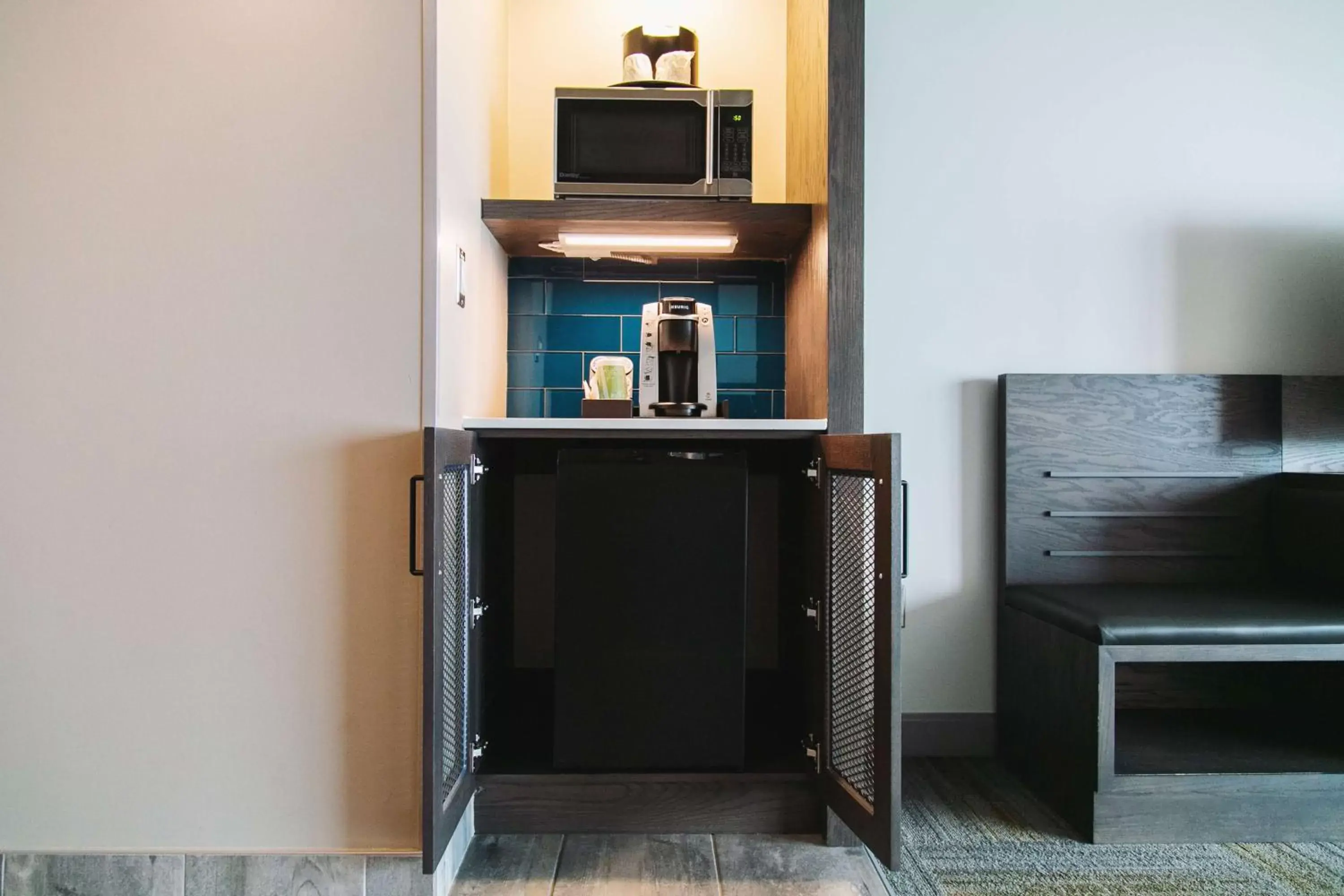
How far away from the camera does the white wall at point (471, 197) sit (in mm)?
1702

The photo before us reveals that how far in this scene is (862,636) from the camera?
1.67 metres

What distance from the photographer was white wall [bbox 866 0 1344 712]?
2.51m

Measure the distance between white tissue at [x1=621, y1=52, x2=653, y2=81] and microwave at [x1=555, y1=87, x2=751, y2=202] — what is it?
0.15m

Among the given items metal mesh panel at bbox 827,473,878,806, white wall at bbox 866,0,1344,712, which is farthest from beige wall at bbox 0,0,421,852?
white wall at bbox 866,0,1344,712

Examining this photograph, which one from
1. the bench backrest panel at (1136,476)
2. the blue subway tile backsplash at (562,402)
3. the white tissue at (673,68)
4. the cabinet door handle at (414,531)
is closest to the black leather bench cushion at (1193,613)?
the bench backrest panel at (1136,476)

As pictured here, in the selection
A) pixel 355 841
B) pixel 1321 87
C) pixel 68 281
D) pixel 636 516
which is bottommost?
pixel 355 841

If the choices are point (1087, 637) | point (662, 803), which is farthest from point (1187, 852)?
point (662, 803)

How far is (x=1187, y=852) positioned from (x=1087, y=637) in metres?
0.52

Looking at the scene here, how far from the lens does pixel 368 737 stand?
1645 millimetres

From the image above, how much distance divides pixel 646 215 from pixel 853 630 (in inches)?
44.6

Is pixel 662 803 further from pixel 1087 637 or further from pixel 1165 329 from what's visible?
pixel 1165 329

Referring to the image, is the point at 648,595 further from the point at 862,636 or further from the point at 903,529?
the point at 903,529

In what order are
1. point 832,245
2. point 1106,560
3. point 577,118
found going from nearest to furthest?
1. point 832,245
2. point 577,118
3. point 1106,560

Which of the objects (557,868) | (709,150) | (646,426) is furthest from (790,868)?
(709,150)
